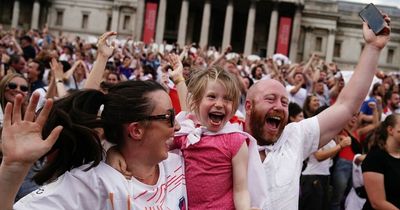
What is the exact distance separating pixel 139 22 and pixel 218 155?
176ft

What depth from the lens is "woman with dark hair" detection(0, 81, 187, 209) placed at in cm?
222

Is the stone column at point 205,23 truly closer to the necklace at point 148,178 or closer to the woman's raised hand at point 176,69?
the woman's raised hand at point 176,69

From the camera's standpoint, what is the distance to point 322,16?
196 ft

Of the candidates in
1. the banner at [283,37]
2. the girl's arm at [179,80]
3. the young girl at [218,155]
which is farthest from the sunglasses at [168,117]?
the banner at [283,37]

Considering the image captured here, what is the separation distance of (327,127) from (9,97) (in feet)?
11.9

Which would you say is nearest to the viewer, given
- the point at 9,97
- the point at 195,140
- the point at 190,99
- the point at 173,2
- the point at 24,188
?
the point at 195,140

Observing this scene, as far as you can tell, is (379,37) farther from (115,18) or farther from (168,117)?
(115,18)

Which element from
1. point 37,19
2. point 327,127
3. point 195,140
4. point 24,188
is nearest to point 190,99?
point 195,140

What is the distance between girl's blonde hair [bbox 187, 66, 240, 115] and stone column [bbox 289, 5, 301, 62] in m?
55.0

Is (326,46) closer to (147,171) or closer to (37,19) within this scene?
(37,19)

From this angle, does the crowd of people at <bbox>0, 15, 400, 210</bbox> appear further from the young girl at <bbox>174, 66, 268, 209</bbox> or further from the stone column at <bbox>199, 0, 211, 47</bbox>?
the stone column at <bbox>199, 0, 211, 47</bbox>

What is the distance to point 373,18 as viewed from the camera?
3568 mm

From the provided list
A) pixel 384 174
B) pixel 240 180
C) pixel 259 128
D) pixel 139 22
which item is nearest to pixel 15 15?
pixel 139 22

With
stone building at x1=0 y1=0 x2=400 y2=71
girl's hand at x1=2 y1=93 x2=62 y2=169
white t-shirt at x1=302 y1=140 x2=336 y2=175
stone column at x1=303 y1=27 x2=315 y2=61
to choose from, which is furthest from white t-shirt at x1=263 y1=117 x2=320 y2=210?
stone column at x1=303 y1=27 x2=315 y2=61
